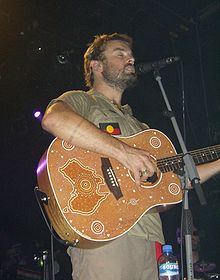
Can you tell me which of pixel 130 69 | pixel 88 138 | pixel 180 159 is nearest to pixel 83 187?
pixel 88 138

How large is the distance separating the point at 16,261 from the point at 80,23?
391 centimetres

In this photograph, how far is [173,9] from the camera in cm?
576

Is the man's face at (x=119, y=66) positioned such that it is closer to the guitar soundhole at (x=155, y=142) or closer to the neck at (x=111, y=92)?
the neck at (x=111, y=92)

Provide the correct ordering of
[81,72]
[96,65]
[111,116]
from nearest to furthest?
1. [111,116]
2. [96,65]
3. [81,72]

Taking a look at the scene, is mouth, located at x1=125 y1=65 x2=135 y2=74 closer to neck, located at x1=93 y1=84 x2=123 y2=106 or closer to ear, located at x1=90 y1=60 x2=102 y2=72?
neck, located at x1=93 y1=84 x2=123 y2=106

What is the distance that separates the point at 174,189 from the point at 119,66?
1141 mm

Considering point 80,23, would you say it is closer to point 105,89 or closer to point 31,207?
point 105,89

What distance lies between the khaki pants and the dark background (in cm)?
247

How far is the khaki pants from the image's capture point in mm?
2332

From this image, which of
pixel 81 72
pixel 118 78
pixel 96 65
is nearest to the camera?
pixel 118 78

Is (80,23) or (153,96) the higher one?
(80,23)

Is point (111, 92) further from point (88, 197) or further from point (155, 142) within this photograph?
point (88, 197)

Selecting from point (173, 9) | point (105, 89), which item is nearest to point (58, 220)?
point (105, 89)

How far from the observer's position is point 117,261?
236 centimetres
